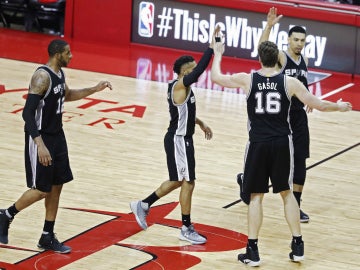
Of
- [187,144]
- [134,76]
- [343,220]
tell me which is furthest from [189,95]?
[134,76]

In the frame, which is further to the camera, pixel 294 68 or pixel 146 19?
pixel 146 19

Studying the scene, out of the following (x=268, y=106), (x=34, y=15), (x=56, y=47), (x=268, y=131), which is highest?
(x=56, y=47)

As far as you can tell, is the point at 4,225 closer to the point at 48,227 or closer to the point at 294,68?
the point at 48,227

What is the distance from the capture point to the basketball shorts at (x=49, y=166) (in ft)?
27.1

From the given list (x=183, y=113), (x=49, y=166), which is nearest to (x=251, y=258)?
(x=183, y=113)

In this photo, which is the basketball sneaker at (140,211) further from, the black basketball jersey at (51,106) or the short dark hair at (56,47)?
the short dark hair at (56,47)

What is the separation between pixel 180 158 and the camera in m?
8.92

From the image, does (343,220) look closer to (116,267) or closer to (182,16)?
(116,267)

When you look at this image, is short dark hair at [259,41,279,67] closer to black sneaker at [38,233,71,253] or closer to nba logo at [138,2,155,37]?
black sneaker at [38,233,71,253]

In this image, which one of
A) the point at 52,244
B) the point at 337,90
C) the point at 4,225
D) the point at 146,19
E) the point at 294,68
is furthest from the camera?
the point at 146,19

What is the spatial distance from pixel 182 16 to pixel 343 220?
27.7ft

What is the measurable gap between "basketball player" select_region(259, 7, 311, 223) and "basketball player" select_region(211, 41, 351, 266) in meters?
1.01

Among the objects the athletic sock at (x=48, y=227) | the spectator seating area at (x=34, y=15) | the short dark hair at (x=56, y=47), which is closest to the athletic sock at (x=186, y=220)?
the athletic sock at (x=48, y=227)

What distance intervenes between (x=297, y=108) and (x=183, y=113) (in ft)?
3.83
